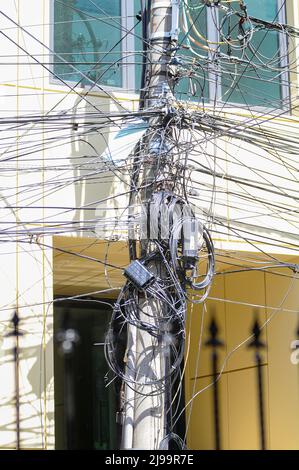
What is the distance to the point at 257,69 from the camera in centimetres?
1034

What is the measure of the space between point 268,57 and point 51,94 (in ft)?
8.86

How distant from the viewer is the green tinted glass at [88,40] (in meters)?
9.57

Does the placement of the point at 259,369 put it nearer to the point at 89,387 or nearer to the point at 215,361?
the point at 215,361

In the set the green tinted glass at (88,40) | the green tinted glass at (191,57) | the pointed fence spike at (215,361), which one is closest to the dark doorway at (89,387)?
the pointed fence spike at (215,361)

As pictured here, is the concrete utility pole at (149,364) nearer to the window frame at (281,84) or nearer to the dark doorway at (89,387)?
the window frame at (281,84)

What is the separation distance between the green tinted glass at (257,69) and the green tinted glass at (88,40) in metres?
1.11

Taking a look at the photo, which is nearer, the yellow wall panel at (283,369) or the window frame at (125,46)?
the window frame at (125,46)

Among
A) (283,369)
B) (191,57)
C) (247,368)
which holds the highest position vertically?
(191,57)

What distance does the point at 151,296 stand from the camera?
297 inches

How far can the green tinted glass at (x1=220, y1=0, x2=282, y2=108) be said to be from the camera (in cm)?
1027

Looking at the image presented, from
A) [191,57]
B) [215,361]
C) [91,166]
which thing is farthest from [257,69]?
[215,361]

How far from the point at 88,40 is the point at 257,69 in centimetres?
177

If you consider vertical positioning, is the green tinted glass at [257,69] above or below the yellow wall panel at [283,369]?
above
